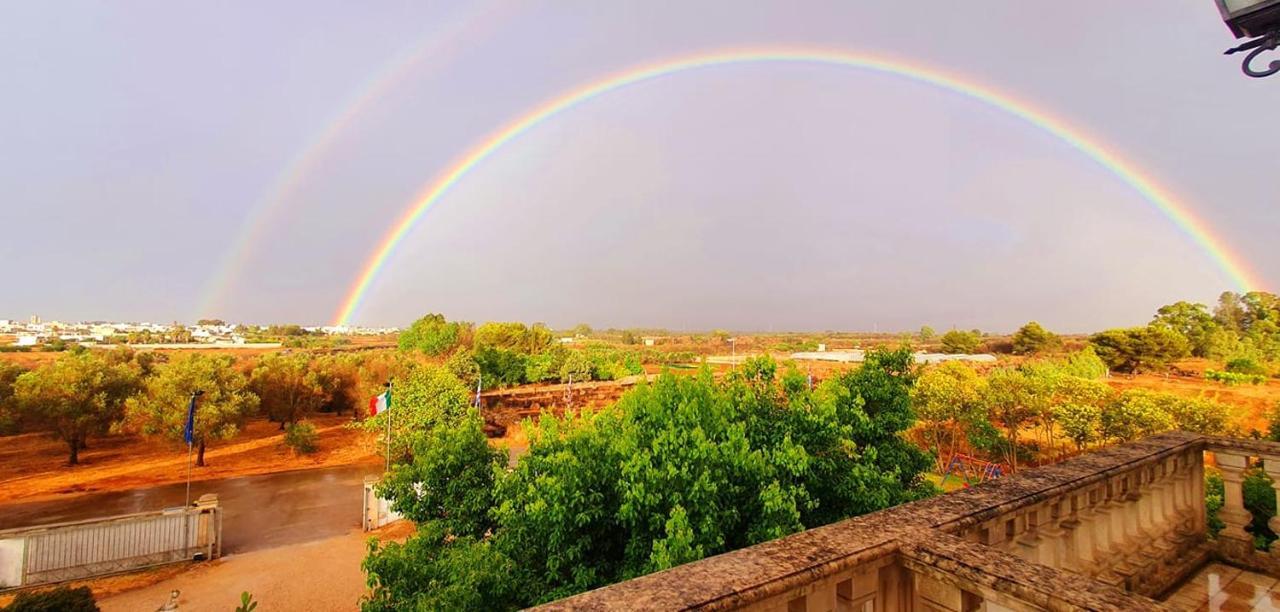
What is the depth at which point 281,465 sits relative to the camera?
26.8 m

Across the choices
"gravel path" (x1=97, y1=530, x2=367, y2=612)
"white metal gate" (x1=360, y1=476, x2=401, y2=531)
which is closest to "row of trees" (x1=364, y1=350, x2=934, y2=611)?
"gravel path" (x1=97, y1=530, x2=367, y2=612)

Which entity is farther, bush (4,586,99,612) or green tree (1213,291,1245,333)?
green tree (1213,291,1245,333)

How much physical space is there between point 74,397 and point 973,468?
4455 cm

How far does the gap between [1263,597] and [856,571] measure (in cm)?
455

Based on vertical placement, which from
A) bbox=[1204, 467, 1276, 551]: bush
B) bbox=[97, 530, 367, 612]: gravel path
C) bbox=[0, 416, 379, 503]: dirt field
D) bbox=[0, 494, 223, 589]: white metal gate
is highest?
bbox=[1204, 467, 1276, 551]: bush

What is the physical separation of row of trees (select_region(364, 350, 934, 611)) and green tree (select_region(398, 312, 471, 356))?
157 ft

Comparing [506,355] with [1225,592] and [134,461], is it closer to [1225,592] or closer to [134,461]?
[134,461]

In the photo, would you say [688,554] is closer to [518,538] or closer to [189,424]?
[518,538]

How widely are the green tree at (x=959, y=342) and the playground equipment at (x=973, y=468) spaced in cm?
5843

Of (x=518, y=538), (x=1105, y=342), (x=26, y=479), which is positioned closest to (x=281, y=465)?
Answer: (x=26, y=479)

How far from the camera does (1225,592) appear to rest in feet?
13.4

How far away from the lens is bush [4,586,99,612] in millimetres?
8633

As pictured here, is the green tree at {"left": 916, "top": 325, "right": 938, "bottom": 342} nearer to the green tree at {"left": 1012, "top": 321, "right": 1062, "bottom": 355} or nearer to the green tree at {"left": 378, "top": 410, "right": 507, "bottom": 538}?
the green tree at {"left": 1012, "top": 321, "right": 1062, "bottom": 355}

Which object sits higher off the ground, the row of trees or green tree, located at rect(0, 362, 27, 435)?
the row of trees
